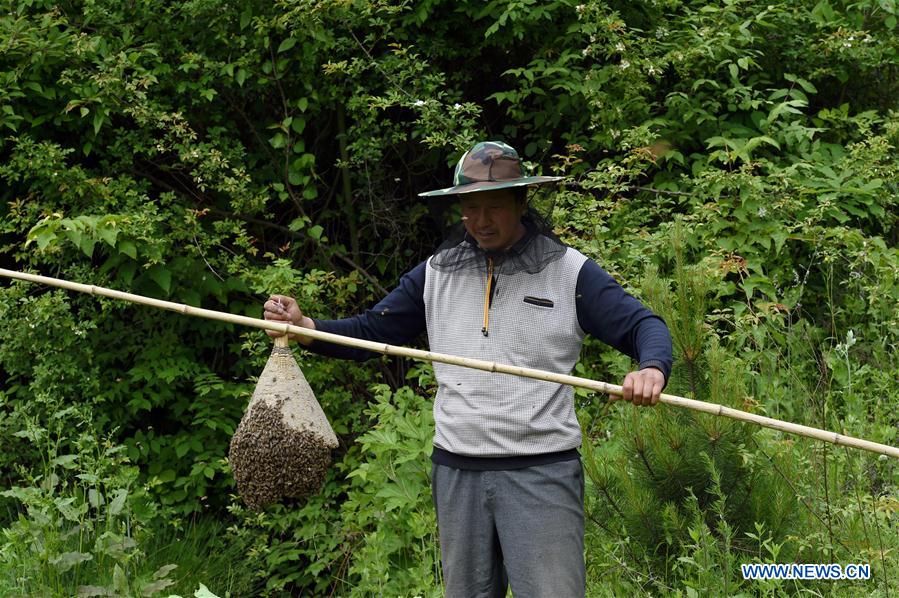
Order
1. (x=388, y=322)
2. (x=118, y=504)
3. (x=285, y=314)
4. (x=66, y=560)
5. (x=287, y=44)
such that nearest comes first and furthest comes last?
(x=285, y=314) < (x=388, y=322) < (x=66, y=560) < (x=118, y=504) < (x=287, y=44)

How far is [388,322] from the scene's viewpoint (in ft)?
10.4

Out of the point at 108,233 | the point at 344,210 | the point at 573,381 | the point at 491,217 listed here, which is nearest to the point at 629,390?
the point at 573,381

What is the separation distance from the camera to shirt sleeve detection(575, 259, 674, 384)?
8.92 feet

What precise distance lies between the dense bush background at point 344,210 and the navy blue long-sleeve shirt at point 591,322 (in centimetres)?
122

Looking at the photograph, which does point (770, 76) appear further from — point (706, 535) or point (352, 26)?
point (706, 535)

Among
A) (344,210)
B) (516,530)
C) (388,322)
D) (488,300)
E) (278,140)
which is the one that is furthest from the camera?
(344,210)

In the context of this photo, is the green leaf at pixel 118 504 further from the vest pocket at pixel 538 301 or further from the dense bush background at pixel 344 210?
the vest pocket at pixel 538 301

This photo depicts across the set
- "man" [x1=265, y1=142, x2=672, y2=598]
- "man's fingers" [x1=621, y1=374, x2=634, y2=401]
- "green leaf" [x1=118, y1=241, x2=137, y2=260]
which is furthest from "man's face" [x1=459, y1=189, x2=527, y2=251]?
"green leaf" [x1=118, y1=241, x2=137, y2=260]

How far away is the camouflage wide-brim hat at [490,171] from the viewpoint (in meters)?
2.88

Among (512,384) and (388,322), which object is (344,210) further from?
(512,384)

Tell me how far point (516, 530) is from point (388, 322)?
79cm

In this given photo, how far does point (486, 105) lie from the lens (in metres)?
6.49

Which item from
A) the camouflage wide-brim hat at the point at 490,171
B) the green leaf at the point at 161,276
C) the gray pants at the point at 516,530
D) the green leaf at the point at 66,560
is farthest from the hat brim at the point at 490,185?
the green leaf at the point at 161,276

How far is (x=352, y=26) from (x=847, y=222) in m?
3.04
